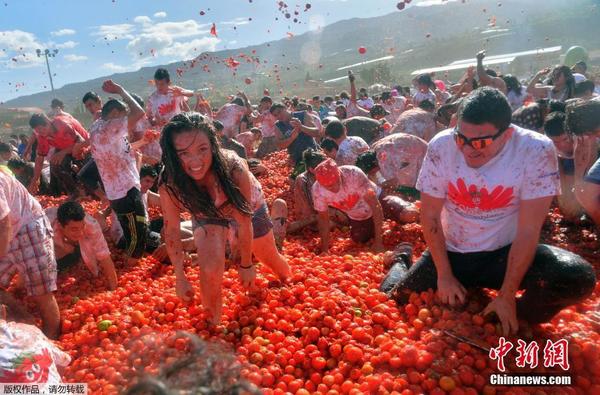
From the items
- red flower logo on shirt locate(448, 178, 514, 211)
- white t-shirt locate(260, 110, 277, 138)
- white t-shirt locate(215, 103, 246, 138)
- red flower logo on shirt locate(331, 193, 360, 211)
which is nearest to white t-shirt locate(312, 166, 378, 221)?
red flower logo on shirt locate(331, 193, 360, 211)

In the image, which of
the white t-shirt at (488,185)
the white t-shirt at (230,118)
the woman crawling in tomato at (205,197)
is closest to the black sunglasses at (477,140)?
the white t-shirt at (488,185)

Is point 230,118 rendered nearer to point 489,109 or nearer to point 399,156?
point 399,156

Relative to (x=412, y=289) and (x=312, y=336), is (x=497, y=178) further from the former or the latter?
(x=312, y=336)

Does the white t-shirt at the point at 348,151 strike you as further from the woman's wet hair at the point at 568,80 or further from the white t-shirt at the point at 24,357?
the white t-shirt at the point at 24,357

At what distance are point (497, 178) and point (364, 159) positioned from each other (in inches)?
152

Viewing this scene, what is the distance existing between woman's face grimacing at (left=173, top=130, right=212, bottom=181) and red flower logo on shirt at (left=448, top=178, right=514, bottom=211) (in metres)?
1.94

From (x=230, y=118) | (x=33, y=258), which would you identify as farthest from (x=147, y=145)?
(x=33, y=258)

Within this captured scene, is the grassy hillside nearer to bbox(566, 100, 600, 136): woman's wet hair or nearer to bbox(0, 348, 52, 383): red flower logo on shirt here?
bbox(566, 100, 600, 136): woman's wet hair

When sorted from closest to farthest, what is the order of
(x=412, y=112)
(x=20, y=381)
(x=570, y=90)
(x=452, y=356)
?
(x=20, y=381) → (x=452, y=356) → (x=570, y=90) → (x=412, y=112)

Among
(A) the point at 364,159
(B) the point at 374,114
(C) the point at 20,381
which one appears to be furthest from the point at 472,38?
(C) the point at 20,381

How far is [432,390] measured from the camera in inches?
110

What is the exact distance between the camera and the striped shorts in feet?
14.6

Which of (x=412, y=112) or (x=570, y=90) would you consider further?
(x=412, y=112)

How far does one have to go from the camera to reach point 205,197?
373 centimetres
